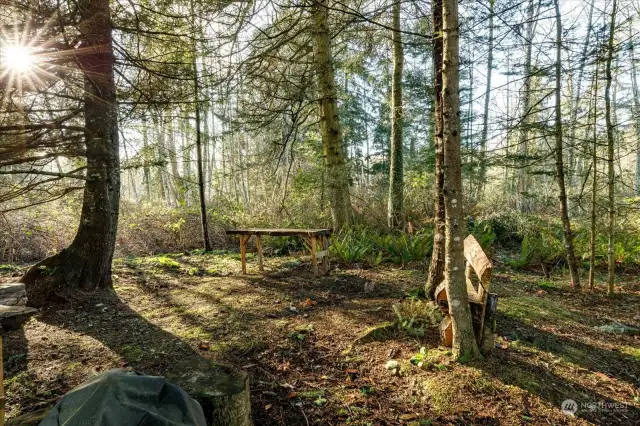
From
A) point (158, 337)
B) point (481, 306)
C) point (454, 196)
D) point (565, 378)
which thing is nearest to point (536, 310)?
point (565, 378)

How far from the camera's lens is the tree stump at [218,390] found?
1.84 meters

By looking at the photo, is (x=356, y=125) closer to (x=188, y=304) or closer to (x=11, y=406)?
(x=188, y=304)

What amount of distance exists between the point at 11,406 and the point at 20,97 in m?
3.89

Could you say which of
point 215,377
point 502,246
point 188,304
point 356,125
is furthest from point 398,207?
point 356,125

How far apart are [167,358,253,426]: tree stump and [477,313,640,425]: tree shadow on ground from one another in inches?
74.7

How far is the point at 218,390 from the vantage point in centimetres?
191

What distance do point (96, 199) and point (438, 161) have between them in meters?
4.79

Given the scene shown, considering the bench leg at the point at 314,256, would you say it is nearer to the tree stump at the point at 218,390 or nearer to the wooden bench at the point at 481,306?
the wooden bench at the point at 481,306

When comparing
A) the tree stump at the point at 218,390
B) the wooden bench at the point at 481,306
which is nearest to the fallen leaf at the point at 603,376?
the wooden bench at the point at 481,306

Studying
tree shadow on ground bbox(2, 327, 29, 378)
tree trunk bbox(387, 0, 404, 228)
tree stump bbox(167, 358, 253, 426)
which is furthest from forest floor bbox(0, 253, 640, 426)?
tree trunk bbox(387, 0, 404, 228)

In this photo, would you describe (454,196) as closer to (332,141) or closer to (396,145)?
(332,141)

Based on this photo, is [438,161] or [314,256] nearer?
[438,161]

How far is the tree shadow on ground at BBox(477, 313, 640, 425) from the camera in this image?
227 cm

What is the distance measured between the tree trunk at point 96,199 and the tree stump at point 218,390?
12.2 ft
